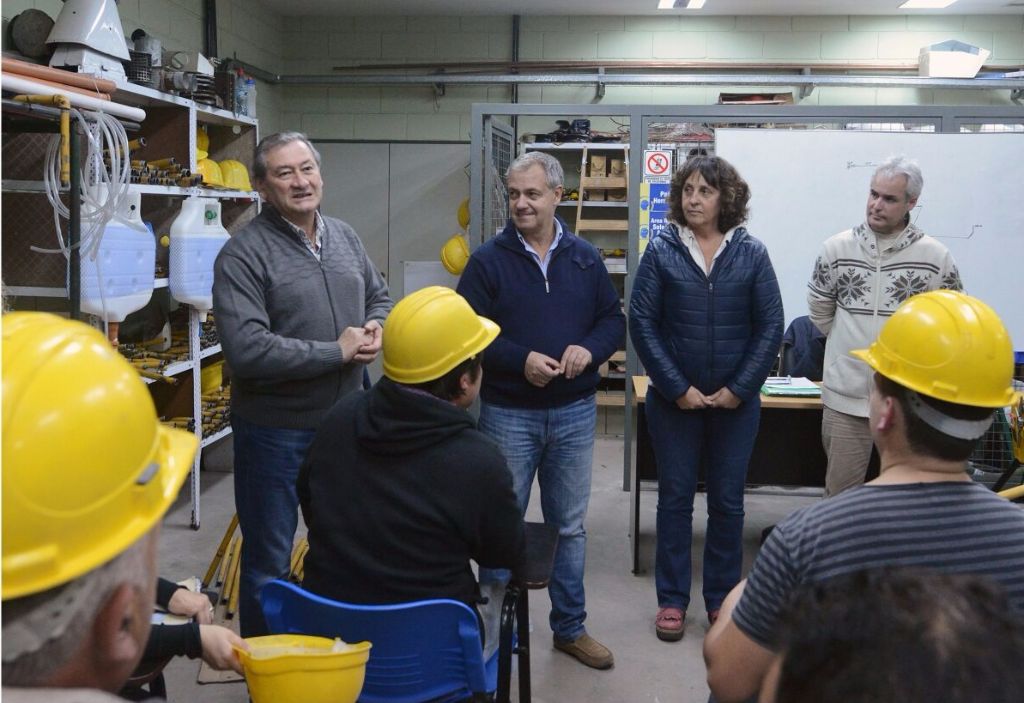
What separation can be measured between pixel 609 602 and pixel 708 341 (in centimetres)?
113

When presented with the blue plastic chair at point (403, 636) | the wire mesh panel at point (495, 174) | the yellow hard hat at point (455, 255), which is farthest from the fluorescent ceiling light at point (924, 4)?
the blue plastic chair at point (403, 636)

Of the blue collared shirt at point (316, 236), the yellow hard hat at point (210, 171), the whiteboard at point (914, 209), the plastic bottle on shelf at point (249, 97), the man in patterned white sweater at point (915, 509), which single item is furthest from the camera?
the plastic bottle on shelf at point (249, 97)

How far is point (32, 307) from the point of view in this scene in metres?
3.89

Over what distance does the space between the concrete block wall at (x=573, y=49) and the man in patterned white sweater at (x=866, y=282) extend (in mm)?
3964

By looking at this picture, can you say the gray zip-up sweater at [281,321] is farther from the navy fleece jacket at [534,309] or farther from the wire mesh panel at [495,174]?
the wire mesh panel at [495,174]

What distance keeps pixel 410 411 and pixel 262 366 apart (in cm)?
81

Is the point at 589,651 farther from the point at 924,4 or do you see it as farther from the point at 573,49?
the point at 924,4

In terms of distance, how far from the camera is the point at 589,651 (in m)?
2.83

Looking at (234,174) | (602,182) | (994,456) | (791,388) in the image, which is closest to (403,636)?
(791,388)

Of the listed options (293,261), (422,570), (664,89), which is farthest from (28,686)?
(664,89)

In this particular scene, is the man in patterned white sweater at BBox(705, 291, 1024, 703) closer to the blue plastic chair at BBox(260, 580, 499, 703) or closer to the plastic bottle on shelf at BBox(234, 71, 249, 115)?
the blue plastic chair at BBox(260, 580, 499, 703)

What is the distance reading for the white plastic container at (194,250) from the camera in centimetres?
402

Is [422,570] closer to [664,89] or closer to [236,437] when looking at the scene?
[236,437]

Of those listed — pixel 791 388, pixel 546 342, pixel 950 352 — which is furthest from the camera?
pixel 791 388
